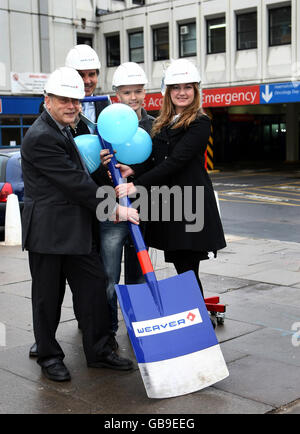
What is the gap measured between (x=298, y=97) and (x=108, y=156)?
21.7 metres

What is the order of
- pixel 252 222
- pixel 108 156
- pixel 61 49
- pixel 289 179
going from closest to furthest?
pixel 108 156, pixel 252 222, pixel 289 179, pixel 61 49

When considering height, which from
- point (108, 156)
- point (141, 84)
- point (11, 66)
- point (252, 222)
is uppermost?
point (11, 66)

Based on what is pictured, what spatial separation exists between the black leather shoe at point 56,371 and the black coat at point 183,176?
3.55ft

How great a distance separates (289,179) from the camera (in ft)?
71.8

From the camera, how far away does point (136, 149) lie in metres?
4.04

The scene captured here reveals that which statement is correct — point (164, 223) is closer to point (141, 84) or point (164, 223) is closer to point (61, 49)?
point (141, 84)

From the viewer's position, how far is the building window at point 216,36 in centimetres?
2688

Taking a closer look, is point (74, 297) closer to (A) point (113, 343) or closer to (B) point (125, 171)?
(A) point (113, 343)

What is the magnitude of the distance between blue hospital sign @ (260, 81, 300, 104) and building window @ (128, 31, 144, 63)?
753cm

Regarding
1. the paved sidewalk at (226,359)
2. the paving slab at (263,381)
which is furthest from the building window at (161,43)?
the paving slab at (263,381)

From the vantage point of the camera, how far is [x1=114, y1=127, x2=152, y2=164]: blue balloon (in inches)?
158

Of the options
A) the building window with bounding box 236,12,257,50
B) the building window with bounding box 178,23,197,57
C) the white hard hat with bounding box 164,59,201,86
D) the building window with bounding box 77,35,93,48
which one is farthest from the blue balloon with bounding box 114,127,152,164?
the building window with bounding box 77,35,93,48

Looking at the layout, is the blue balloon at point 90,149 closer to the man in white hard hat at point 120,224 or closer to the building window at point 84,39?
the man in white hard hat at point 120,224

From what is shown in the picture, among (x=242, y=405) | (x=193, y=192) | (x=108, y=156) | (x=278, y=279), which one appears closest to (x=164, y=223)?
(x=193, y=192)
